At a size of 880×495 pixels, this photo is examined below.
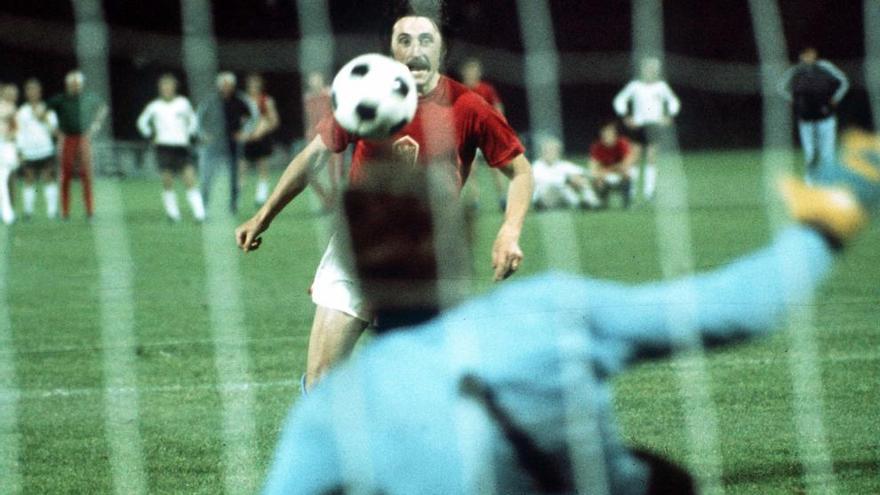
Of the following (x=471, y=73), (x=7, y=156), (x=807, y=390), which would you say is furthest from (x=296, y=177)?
(x=7, y=156)

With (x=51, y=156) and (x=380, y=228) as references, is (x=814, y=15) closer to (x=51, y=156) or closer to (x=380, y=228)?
(x=51, y=156)

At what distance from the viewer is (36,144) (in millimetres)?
19828

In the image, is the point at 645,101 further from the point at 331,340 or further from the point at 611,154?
the point at 331,340

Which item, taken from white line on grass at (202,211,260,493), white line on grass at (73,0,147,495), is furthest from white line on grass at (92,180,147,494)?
white line on grass at (202,211,260,493)

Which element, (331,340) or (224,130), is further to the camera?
(224,130)

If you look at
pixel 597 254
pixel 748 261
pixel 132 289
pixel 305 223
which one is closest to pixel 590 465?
pixel 748 261

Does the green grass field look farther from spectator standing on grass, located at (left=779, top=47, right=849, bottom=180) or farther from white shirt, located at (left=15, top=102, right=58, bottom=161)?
white shirt, located at (left=15, top=102, right=58, bottom=161)

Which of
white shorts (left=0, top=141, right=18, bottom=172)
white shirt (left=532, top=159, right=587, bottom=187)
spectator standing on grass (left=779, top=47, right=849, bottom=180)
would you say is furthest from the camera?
white shirt (left=532, top=159, right=587, bottom=187)

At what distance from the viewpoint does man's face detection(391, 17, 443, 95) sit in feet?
15.8

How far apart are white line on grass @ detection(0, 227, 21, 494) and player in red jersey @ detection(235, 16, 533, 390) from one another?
3.67 ft

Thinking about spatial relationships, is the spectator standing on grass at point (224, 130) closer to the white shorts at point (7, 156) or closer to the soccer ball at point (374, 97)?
the white shorts at point (7, 156)

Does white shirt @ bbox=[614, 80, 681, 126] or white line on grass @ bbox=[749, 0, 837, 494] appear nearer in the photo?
white line on grass @ bbox=[749, 0, 837, 494]

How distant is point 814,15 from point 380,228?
82.8 feet

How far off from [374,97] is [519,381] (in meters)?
1.90
